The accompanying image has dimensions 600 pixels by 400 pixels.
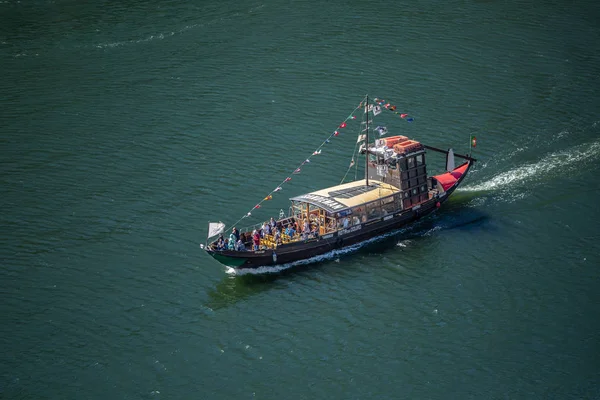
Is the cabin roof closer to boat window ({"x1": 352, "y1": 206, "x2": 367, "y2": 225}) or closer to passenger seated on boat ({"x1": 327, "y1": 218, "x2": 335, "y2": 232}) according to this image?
boat window ({"x1": 352, "y1": 206, "x2": 367, "y2": 225})

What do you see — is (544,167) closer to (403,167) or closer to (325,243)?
(403,167)

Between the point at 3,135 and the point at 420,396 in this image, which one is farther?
the point at 3,135

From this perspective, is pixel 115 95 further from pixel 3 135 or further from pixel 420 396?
pixel 420 396

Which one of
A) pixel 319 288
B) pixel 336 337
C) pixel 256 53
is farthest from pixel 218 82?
pixel 336 337

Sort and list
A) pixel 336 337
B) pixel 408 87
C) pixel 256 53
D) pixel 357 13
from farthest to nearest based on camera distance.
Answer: pixel 357 13, pixel 256 53, pixel 408 87, pixel 336 337

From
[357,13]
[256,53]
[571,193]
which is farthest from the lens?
[357,13]

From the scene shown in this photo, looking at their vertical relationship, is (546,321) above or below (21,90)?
below

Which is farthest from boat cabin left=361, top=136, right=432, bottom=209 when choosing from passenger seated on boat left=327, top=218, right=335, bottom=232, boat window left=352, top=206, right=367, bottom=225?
passenger seated on boat left=327, top=218, right=335, bottom=232

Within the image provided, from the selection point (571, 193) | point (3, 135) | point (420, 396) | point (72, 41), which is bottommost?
point (420, 396)
